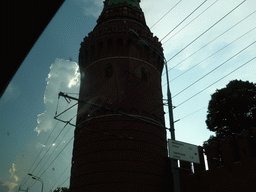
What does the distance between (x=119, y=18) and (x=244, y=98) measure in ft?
48.7

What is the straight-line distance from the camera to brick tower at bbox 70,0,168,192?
46.5ft

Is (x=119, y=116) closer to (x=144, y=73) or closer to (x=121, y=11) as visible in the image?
(x=144, y=73)

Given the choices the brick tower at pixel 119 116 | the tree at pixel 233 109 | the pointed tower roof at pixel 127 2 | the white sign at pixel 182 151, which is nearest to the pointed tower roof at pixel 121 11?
the pointed tower roof at pixel 127 2

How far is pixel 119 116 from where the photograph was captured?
623 inches

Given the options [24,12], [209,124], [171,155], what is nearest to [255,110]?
[209,124]

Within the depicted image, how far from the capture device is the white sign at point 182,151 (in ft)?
26.6

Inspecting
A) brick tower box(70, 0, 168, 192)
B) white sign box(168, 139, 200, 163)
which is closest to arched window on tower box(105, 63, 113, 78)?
brick tower box(70, 0, 168, 192)

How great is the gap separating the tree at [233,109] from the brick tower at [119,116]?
904 centimetres

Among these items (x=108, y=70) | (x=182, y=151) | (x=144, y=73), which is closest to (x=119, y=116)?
(x=108, y=70)

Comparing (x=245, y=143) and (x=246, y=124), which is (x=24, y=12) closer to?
(x=245, y=143)

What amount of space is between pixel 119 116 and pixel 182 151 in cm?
795

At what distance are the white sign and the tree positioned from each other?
16493 mm

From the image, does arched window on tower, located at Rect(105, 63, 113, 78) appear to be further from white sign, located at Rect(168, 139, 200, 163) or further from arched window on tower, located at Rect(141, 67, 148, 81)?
white sign, located at Rect(168, 139, 200, 163)

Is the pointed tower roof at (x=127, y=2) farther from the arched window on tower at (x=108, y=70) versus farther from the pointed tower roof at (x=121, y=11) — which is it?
the arched window on tower at (x=108, y=70)
